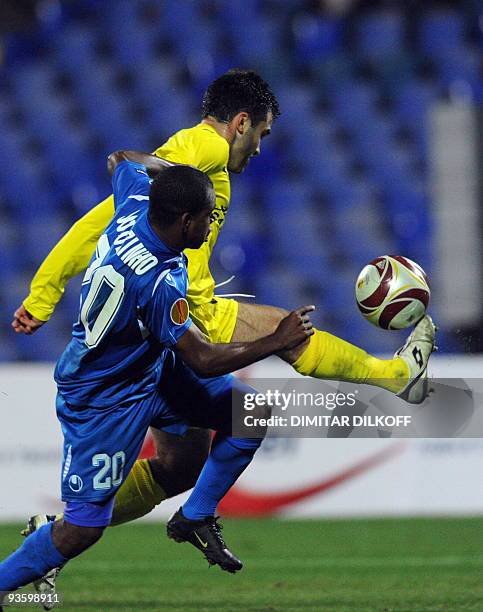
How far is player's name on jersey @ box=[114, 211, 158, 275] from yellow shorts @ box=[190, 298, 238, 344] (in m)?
0.84

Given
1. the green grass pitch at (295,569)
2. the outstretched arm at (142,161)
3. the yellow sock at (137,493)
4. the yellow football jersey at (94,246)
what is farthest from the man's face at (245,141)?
the green grass pitch at (295,569)

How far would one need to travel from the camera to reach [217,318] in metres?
5.89

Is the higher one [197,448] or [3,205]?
[197,448]

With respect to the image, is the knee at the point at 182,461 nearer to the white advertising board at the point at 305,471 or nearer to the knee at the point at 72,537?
the knee at the point at 72,537

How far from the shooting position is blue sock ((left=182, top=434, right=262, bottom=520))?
5.69m

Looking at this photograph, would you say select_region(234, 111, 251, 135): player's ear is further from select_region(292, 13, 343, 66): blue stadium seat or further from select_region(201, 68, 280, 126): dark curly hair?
select_region(292, 13, 343, 66): blue stadium seat

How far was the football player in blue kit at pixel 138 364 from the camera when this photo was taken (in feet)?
16.1

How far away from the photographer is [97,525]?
16.9ft

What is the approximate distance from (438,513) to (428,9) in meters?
6.62

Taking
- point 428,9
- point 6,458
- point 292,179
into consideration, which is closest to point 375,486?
point 6,458

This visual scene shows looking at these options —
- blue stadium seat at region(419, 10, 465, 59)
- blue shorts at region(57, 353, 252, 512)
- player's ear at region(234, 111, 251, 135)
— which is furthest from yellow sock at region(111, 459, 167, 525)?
blue stadium seat at region(419, 10, 465, 59)

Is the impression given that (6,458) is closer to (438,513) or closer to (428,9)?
(438,513)

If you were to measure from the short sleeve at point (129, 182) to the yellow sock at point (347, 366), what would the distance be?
1125 mm

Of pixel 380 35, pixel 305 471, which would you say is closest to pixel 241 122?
pixel 305 471
